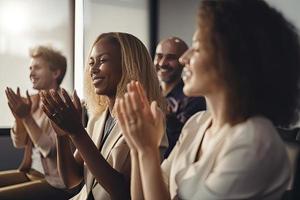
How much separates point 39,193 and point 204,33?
0.74 meters

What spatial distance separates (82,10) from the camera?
121 centimetres

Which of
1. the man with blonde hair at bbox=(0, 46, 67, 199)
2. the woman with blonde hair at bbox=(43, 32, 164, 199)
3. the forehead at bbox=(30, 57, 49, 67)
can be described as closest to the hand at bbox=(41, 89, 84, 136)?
the woman with blonde hair at bbox=(43, 32, 164, 199)

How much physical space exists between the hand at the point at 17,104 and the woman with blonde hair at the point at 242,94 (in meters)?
0.68

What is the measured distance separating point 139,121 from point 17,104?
2.18 feet

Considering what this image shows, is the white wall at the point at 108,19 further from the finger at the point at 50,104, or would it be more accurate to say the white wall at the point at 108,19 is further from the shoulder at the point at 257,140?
the shoulder at the point at 257,140

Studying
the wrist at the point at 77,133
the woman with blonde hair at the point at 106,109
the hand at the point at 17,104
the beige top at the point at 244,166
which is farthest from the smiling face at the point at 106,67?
the hand at the point at 17,104

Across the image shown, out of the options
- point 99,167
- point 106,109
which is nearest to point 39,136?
point 106,109

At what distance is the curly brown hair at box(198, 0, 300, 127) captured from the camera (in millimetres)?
513

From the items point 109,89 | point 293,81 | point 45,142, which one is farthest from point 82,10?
point 293,81

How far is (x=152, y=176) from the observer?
58 cm

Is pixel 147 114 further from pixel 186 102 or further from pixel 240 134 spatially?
pixel 186 102

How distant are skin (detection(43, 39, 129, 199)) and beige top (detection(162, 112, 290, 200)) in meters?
0.23

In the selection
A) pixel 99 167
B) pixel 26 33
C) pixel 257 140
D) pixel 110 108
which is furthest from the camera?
pixel 26 33

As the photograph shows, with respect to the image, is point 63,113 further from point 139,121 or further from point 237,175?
point 237,175
